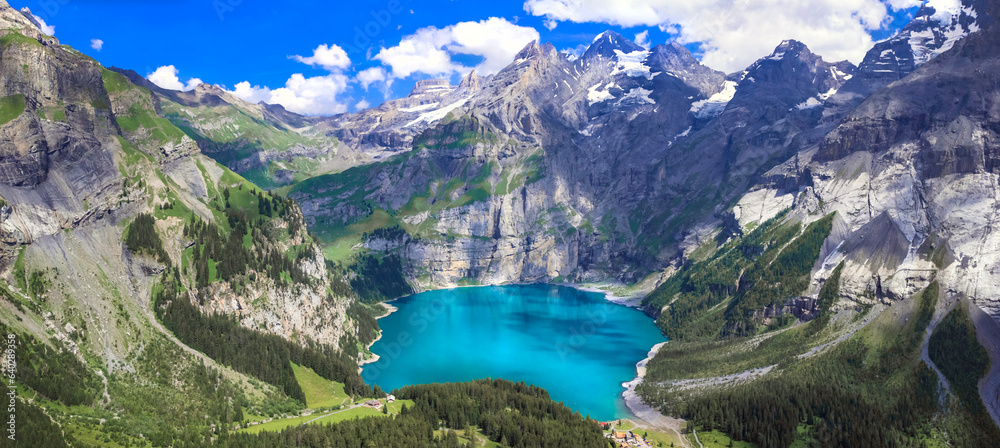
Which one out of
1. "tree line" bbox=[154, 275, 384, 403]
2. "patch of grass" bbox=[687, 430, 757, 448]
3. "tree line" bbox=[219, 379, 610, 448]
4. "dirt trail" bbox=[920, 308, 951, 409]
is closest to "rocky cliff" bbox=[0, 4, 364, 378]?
"tree line" bbox=[154, 275, 384, 403]

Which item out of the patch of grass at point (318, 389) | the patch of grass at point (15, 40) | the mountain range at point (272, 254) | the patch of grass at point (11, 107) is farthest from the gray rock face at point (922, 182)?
the patch of grass at point (15, 40)

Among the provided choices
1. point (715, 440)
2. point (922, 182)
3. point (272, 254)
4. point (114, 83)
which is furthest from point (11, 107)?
point (922, 182)

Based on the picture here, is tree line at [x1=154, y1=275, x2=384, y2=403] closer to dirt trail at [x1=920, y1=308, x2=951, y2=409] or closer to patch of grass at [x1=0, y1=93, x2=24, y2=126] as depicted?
patch of grass at [x1=0, y1=93, x2=24, y2=126]

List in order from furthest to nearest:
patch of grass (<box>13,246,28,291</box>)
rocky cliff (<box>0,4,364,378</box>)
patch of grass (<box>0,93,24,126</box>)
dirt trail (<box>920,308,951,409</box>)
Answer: dirt trail (<box>920,308,951,409</box>), patch of grass (<box>0,93,24,126</box>), rocky cliff (<box>0,4,364,378</box>), patch of grass (<box>13,246,28,291</box>)

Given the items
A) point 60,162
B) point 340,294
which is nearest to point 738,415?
point 340,294

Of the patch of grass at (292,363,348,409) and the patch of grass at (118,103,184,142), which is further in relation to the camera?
the patch of grass at (118,103,184,142)

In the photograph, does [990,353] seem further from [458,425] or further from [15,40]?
[15,40]

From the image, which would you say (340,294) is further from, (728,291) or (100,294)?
(728,291)

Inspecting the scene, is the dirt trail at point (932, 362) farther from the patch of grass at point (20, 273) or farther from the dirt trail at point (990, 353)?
the patch of grass at point (20, 273)
